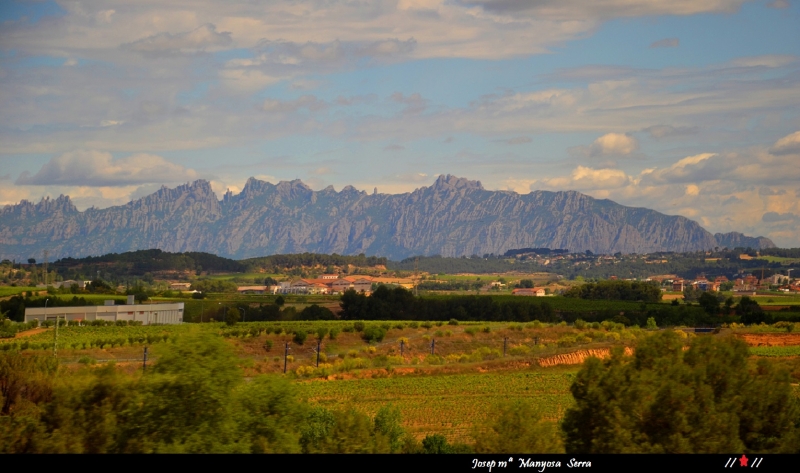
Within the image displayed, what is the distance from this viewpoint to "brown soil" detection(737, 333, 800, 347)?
62750 mm

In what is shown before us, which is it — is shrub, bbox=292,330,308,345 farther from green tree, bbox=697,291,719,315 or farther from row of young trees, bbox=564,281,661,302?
row of young trees, bbox=564,281,661,302

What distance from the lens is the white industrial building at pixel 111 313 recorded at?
91.5 meters

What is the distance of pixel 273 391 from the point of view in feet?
56.9

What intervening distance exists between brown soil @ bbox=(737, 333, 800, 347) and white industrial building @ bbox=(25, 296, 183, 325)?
60112 mm

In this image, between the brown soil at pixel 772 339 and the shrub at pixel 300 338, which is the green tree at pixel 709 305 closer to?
the brown soil at pixel 772 339

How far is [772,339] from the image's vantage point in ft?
215

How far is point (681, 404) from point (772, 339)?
53571 mm

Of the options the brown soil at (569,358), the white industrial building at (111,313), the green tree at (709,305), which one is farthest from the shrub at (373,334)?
the green tree at (709,305)

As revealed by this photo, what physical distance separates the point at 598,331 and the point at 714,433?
57659 millimetres

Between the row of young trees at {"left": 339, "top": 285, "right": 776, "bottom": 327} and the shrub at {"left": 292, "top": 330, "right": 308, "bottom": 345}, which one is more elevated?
the row of young trees at {"left": 339, "top": 285, "right": 776, "bottom": 327}

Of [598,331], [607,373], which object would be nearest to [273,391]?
[607,373]

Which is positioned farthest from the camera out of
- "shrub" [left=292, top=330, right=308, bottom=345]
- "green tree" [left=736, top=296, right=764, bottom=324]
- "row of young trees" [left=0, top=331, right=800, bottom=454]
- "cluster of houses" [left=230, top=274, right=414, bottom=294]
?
"cluster of houses" [left=230, top=274, right=414, bottom=294]

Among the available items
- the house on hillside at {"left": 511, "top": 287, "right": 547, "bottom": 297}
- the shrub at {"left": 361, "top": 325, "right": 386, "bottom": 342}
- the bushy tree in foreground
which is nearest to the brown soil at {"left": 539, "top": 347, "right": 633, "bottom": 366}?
the shrub at {"left": 361, "top": 325, "right": 386, "bottom": 342}

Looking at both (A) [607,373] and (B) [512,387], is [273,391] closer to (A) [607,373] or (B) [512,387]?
(A) [607,373]
